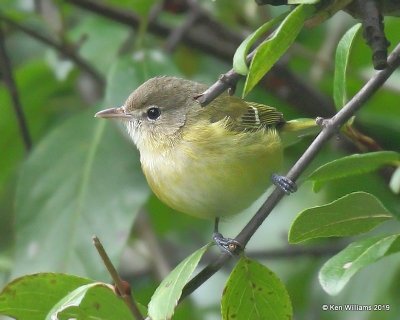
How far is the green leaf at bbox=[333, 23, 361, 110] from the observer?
2.52 metres

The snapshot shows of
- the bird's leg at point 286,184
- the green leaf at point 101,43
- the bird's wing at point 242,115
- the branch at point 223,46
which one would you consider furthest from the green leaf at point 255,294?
the green leaf at point 101,43

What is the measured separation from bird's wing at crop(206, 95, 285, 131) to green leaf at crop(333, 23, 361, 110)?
2.78 feet

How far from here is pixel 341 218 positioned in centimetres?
227

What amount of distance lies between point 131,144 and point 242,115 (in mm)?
833

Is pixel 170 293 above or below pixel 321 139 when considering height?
below

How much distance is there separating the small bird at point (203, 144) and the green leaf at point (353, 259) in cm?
61

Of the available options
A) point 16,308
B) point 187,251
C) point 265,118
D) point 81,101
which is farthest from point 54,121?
point 16,308

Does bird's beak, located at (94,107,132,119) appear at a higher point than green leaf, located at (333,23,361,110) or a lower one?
higher

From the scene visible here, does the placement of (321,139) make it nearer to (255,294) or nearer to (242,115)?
(255,294)

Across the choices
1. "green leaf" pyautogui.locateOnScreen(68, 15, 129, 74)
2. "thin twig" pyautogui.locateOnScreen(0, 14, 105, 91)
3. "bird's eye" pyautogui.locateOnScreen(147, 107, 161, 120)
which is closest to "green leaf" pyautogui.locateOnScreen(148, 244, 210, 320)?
"bird's eye" pyautogui.locateOnScreen(147, 107, 161, 120)

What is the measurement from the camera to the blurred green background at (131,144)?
383cm

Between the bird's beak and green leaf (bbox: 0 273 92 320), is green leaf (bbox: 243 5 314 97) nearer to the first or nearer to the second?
A: green leaf (bbox: 0 273 92 320)

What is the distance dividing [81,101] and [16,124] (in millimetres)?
429

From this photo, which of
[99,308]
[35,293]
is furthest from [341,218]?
[35,293]
